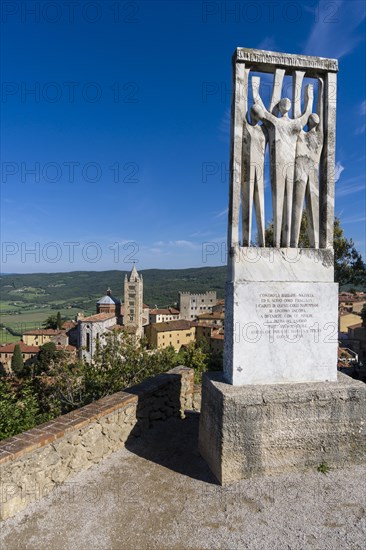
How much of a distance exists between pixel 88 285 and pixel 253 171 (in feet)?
400

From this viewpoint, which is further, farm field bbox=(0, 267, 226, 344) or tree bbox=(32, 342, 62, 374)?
farm field bbox=(0, 267, 226, 344)

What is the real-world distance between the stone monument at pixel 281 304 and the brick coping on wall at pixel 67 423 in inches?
46.4

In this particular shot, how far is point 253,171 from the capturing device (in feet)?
14.7

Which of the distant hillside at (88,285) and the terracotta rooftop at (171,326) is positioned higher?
the distant hillside at (88,285)

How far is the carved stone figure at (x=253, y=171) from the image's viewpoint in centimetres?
450

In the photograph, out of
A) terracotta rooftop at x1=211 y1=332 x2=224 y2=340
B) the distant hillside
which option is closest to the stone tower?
terracotta rooftop at x1=211 y1=332 x2=224 y2=340

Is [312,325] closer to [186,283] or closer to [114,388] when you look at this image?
[114,388]

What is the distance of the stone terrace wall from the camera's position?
3447mm

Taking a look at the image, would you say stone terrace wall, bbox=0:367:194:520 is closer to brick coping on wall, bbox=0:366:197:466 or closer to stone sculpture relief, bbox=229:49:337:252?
brick coping on wall, bbox=0:366:197:466

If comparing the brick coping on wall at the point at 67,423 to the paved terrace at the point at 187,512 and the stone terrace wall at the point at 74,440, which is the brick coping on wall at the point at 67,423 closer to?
the stone terrace wall at the point at 74,440

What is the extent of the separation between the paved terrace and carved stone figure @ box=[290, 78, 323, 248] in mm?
2933

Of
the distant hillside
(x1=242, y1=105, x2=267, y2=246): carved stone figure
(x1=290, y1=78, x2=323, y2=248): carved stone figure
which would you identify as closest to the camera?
(x1=242, y1=105, x2=267, y2=246): carved stone figure

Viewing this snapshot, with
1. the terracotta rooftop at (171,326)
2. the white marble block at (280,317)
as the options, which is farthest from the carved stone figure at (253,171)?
the terracotta rooftop at (171,326)

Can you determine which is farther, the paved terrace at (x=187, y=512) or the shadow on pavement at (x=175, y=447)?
the shadow on pavement at (x=175, y=447)
